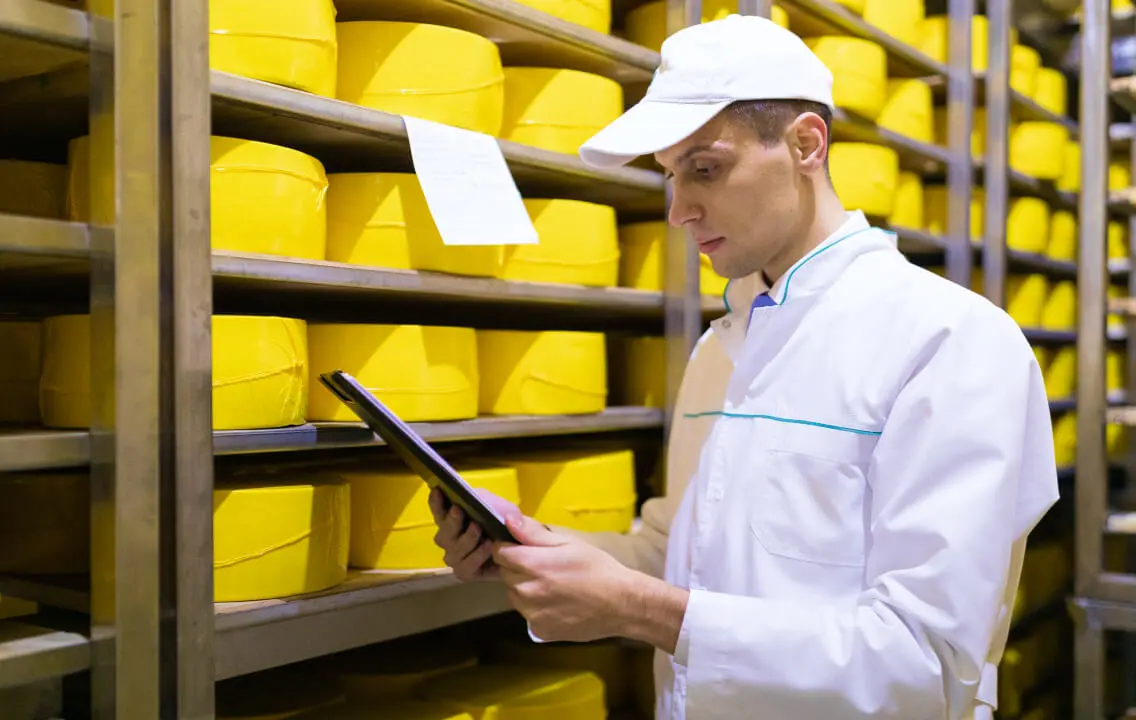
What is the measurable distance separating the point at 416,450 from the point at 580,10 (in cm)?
92

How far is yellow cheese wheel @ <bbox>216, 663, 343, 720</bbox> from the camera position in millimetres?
1455

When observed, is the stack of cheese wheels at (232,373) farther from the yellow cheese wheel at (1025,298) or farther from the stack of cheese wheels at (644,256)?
the yellow cheese wheel at (1025,298)

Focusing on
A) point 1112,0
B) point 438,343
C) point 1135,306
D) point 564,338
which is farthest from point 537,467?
point 1112,0

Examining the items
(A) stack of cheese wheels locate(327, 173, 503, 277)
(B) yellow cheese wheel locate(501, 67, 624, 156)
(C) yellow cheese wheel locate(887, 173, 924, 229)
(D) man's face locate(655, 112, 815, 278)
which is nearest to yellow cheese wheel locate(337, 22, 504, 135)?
(A) stack of cheese wheels locate(327, 173, 503, 277)

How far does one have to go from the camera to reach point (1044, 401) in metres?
1.22

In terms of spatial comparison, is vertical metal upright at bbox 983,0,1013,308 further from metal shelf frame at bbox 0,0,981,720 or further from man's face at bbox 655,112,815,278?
metal shelf frame at bbox 0,0,981,720

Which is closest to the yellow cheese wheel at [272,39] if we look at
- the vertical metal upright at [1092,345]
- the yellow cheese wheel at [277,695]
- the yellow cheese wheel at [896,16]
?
the yellow cheese wheel at [277,695]

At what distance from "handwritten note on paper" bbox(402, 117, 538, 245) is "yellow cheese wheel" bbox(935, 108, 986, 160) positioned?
1762 mm

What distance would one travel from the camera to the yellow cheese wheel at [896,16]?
2.41 metres

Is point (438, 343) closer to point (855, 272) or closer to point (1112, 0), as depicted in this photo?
point (855, 272)

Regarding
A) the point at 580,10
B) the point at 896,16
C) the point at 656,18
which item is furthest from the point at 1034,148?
the point at 580,10

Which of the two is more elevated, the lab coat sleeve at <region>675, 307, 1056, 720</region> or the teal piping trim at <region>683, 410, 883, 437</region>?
the teal piping trim at <region>683, 410, 883, 437</region>

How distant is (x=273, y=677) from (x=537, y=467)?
529mm

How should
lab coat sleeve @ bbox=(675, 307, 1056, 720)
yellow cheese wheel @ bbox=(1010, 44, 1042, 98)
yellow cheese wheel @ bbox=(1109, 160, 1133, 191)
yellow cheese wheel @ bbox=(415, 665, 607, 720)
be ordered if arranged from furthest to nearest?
yellow cheese wheel @ bbox=(1109, 160, 1133, 191)
yellow cheese wheel @ bbox=(1010, 44, 1042, 98)
yellow cheese wheel @ bbox=(415, 665, 607, 720)
lab coat sleeve @ bbox=(675, 307, 1056, 720)
